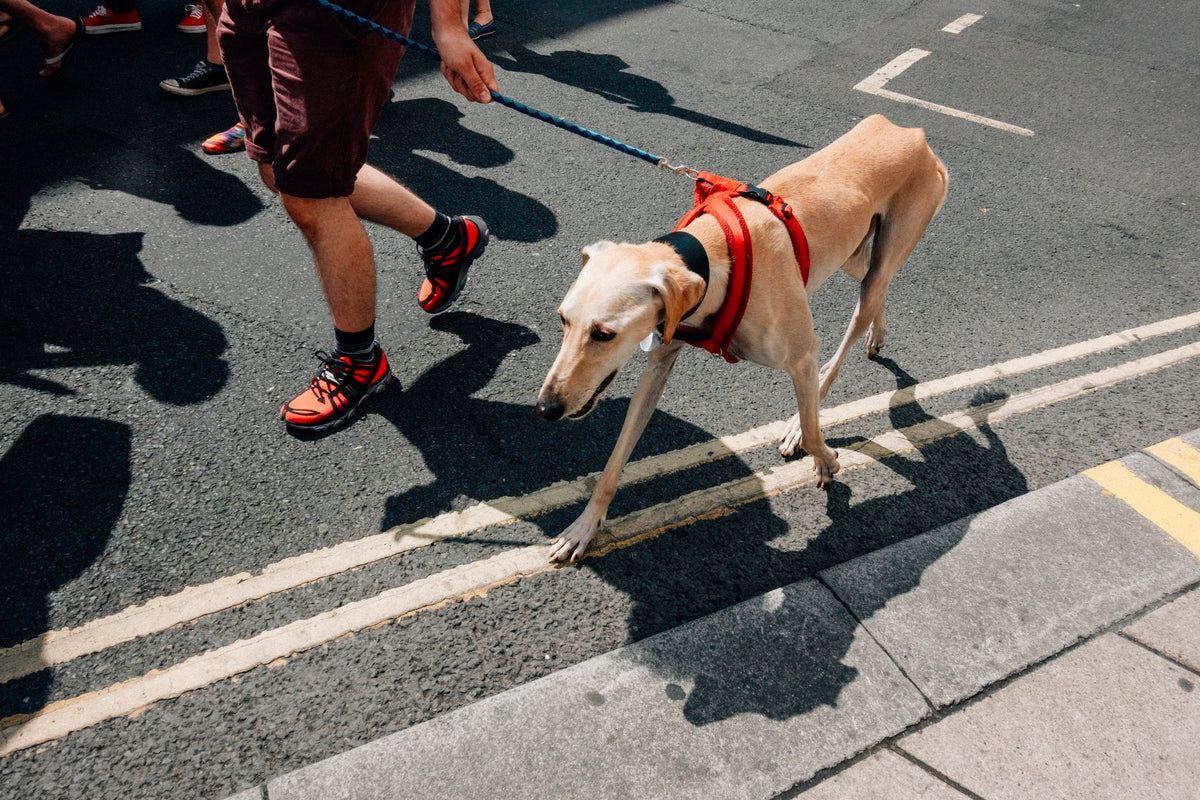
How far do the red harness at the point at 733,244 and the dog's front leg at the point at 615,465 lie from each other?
0.53ft

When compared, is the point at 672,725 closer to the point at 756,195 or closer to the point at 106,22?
the point at 756,195

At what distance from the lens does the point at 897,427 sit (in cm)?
333

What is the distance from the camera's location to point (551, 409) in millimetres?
2113

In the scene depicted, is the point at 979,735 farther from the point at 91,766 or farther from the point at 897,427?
the point at 91,766

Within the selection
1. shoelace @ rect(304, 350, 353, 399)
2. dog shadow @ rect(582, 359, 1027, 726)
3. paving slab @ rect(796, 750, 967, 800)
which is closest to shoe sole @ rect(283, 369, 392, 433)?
shoelace @ rect(304, 350, 353, 399)

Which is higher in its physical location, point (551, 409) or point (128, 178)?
point (551, 409)

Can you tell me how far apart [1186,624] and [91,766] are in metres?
3.31

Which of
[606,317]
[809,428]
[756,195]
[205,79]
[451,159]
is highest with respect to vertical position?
[756,195]

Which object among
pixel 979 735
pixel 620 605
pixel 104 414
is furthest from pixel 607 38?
pixel 979 735

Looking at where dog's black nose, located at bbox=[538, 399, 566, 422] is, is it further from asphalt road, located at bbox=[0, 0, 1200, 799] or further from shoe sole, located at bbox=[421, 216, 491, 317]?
shoe sole, located at bbox=[421, 216, 491, 317]

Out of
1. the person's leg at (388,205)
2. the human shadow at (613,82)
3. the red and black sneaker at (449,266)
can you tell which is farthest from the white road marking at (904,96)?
the person's leg at (388,205)

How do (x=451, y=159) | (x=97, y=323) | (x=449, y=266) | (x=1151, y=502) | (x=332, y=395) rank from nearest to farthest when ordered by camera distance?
(x=1151, y=502) → (x=332, y=395) → (x=97, y=323) → (x=449, y=266) → (x=451, y=159)

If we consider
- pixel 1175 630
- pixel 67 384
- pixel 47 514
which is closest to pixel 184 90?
pixel 67 384

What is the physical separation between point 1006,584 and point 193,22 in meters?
7.37
